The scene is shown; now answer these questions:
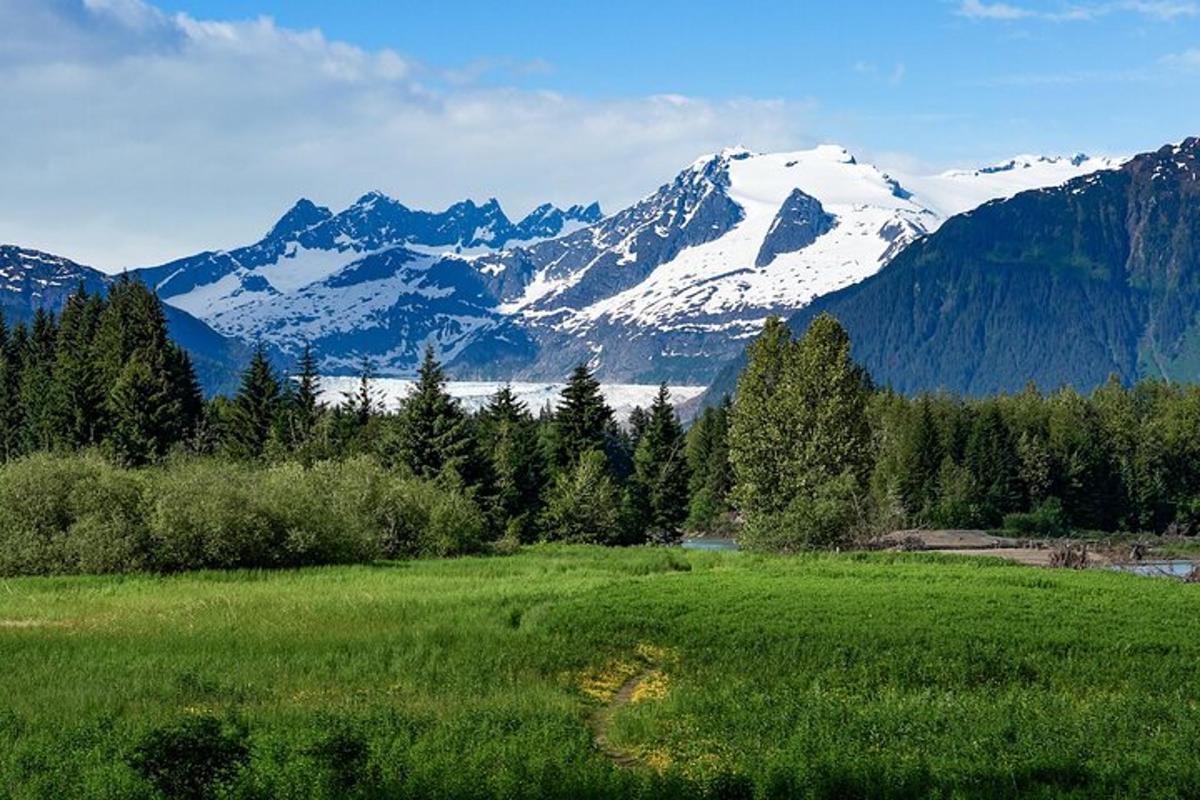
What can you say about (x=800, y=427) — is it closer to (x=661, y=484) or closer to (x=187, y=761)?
(x=661, y=484)

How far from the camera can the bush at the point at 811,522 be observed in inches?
3140

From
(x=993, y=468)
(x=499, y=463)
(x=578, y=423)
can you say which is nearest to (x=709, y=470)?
(x=993, y=468)

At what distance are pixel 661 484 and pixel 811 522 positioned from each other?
30.1 metres

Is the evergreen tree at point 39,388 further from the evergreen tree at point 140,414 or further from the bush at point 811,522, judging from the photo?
the bush at point 811,522

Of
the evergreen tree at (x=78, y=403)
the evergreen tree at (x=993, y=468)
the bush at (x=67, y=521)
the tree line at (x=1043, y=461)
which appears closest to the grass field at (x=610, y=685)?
the bush at (x=67, y=521)

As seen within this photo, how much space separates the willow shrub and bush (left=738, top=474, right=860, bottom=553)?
90.3 feet

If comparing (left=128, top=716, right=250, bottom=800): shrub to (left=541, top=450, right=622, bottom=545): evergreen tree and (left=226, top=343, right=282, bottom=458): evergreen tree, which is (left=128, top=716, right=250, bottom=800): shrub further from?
(left=226, top=343, right=282, bottom=458): evergreen tree

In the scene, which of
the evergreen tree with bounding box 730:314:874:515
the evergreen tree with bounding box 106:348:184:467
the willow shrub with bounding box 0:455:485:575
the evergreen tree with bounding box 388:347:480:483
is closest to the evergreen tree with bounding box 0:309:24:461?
the evergreen tree with bounding box 106:348:184:467

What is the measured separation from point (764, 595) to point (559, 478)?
160 feet

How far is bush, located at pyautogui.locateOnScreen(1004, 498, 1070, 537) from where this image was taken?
136 m

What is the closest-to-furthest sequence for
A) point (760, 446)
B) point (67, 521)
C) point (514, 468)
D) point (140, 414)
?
point (67, 521)
point (760, 446)
point (140, 414)
point (514, 468)

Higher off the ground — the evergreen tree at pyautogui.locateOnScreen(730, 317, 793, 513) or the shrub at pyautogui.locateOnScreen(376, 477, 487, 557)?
the evergreen tree at pyautogui.locateOnScreen(730, 317, 793, 513)

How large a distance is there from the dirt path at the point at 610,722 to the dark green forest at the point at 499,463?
3104 centimetres

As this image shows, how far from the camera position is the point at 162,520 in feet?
190
